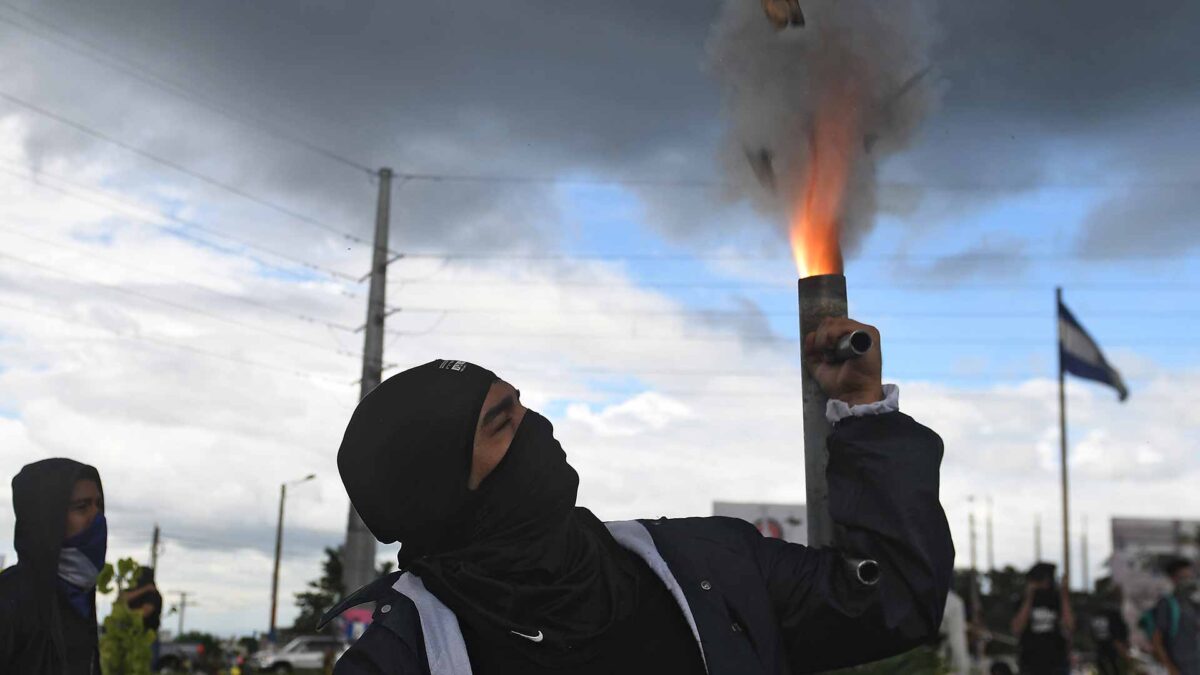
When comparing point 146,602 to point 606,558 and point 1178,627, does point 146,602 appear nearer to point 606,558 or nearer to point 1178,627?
point 606,558

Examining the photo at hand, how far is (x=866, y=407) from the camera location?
2576mm

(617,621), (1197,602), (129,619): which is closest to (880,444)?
(617,621)

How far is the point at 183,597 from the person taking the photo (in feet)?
342

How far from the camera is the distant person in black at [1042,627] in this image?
11984mm

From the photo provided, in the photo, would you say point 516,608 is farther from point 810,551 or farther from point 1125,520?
point 1125,520

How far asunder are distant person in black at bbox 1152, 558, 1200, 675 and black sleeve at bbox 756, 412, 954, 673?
38.8ft

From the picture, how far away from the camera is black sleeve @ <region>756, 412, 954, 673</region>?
2.47 metres

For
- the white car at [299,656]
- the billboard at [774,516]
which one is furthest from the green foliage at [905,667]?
the white car at [299,656]

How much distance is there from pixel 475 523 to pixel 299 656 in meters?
50.7

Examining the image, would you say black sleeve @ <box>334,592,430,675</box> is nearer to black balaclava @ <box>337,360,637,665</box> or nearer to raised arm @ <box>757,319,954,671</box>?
black balaclava @ <box>337,360,637,665</box>

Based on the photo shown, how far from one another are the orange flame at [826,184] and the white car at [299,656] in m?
45.3

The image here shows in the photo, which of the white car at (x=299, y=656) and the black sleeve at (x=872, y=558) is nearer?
the black sleeve at (x=872, y=558)

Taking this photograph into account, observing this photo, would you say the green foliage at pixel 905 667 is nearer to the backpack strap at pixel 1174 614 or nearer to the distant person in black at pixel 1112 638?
the backpack strap at pixel 1174 614

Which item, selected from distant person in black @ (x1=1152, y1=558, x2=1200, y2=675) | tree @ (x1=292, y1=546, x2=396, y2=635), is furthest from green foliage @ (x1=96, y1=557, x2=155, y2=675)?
tree @ (x1=292, y1=546, x2=396, y2=635)
